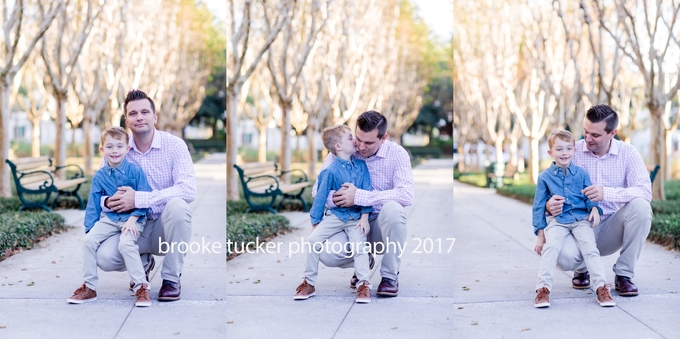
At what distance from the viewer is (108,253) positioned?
481cm

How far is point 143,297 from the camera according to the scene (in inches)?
185

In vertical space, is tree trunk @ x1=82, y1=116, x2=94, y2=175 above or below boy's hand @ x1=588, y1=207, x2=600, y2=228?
above

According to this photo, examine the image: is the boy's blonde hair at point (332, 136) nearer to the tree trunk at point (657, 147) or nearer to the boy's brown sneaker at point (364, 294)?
the boy's brown sneaker at point (364, 294)

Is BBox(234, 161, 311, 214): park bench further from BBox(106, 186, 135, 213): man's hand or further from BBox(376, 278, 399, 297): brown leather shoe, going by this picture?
BBox(376, 278, 399, 297): brown leather shoe

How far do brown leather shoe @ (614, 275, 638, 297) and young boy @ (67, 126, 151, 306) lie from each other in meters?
3.01

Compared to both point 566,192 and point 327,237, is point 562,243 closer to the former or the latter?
point 566,192

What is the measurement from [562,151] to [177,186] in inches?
96.0

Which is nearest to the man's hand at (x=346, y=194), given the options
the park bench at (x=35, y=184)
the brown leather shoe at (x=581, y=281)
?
the brown leather shoe at (x=581, y=281)

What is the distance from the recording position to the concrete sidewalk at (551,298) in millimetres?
4238

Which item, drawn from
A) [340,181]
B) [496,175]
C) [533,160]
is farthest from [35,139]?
[340,181]

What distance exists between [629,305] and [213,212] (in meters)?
5.59

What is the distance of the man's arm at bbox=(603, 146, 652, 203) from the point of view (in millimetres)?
5039

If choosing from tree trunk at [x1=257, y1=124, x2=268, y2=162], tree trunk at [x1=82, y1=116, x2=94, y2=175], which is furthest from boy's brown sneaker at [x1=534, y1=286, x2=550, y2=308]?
tree trunk at [x1=82, y1=116, x2=94, y2=175]

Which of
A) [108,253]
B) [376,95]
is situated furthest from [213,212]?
[376,95]
